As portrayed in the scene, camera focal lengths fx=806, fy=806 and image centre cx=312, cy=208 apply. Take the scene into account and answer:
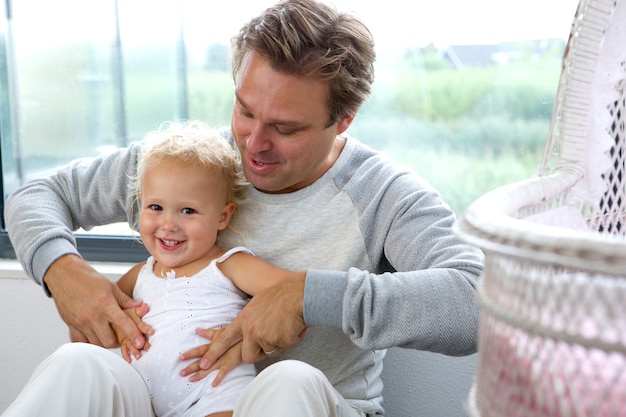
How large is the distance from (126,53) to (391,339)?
135 cm

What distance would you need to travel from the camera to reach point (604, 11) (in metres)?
1.15

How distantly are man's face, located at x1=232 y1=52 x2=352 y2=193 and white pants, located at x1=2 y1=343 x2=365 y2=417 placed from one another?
1.49 feet

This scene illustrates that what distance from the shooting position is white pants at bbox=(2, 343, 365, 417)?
46.7 inches

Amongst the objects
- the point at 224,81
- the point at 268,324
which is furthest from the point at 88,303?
the point at 224,81

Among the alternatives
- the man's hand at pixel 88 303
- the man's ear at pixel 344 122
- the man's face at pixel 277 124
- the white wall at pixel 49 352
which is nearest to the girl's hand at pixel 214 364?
the man's hand at pixel 88 303

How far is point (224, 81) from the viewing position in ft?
7.22

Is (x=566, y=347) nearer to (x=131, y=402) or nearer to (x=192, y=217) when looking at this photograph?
(x=131, y=402)

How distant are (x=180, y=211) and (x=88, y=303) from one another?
10.1 inches

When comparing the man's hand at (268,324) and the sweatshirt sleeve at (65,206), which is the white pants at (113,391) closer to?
the man's hand at (268,324)

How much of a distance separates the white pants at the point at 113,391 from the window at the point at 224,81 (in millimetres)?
898

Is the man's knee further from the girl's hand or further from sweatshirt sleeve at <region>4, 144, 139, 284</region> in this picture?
sweatshirt sleeve at <region>4, 144, 139, 284</region>

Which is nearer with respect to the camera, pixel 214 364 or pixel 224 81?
pixel 214 364

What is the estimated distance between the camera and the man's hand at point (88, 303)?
1573 millimetres

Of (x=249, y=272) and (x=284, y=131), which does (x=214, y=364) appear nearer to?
(x=249, y=272)
